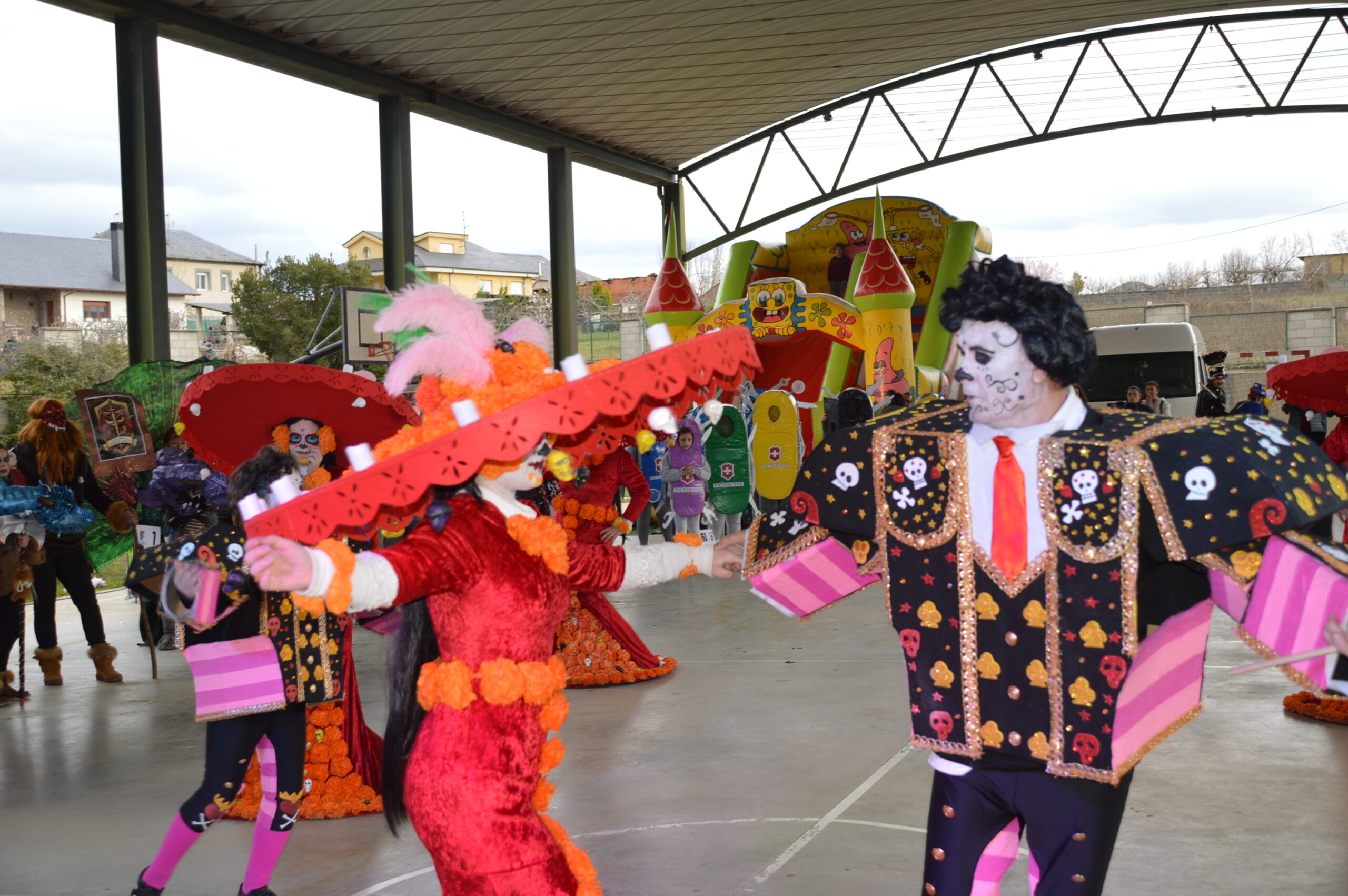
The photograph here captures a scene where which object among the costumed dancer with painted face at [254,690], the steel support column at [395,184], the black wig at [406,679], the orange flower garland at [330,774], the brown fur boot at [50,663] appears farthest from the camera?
the steel support column at [395,184]

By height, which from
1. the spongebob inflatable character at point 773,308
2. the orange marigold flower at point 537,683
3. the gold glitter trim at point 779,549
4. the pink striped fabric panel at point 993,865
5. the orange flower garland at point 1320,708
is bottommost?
the orange flower garland at point 1320,708

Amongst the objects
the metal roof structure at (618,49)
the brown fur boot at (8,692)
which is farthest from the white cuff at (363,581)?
the metal roof structure at (618,49)

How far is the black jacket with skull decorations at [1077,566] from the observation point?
2.26 meters

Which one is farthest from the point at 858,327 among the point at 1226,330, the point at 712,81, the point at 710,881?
the point at 1226,330

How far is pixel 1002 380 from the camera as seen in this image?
2.39 meters

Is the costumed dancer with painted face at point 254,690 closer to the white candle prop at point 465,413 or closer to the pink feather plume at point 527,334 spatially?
the pink feather plume at point 527,334

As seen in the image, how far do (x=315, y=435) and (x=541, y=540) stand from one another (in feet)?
7.58

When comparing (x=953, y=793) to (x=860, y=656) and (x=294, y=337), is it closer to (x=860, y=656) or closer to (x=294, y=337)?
(x=860, y=656)

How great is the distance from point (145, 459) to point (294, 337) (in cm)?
1304

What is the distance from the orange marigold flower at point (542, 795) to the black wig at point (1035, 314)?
4.42ft

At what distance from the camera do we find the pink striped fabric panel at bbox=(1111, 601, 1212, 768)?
235 centimetres

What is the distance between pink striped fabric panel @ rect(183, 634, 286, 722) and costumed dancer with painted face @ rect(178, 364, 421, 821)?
1.12 feet

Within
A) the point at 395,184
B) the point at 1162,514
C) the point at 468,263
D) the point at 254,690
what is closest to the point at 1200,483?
the point at 1162,514

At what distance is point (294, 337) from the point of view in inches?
746
